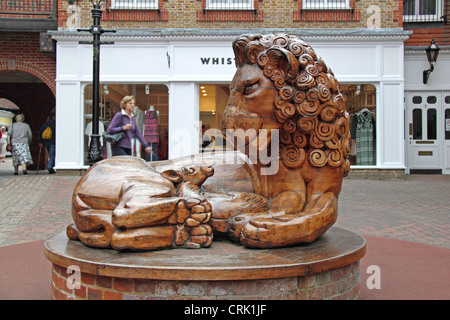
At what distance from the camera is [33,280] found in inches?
134

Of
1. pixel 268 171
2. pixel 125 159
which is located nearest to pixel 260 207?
pixel 268 171

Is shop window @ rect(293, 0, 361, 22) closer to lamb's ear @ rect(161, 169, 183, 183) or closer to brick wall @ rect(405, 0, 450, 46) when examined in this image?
brick wall @ rect(405, 0, 450, 46)

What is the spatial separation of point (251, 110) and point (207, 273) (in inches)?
43.5

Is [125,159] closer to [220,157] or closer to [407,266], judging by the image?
[220,157]

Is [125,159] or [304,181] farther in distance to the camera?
[125,159]

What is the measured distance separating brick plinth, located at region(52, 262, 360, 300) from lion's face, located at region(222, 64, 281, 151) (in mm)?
910

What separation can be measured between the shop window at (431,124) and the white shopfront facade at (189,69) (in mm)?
1968

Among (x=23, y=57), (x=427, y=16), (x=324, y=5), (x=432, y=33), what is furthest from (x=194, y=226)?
(x=427, y=16)

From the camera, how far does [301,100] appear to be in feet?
9.23

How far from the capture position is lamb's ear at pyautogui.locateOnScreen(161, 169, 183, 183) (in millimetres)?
3100

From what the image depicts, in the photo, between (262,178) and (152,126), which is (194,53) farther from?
(262,178)

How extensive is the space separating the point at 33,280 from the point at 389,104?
12624 millimetres

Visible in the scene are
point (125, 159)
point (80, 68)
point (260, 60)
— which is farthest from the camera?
point (80, 68)

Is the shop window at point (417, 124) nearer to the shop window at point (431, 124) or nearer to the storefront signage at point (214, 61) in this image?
the shop window at point (431, 124)
